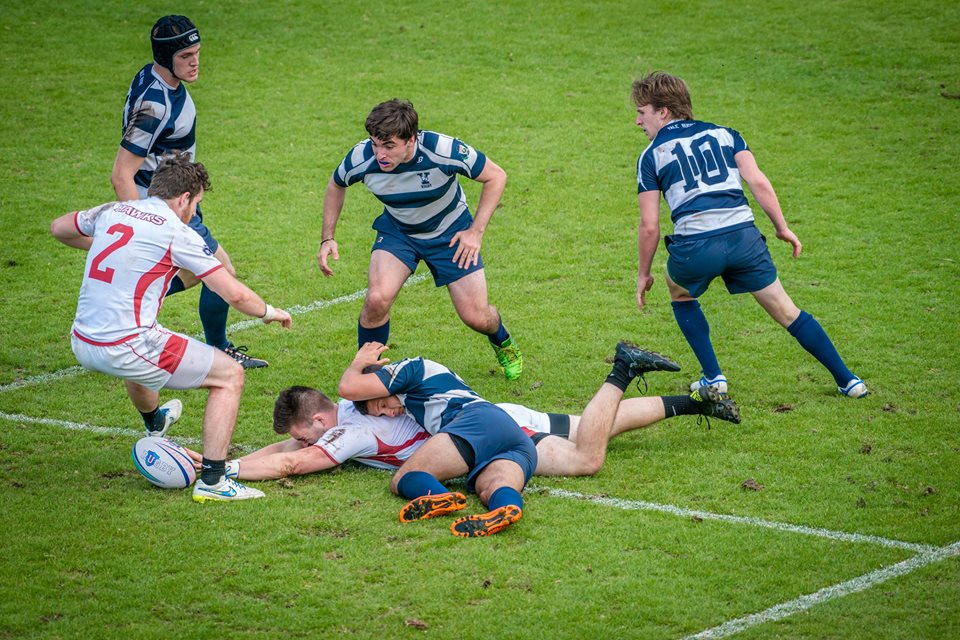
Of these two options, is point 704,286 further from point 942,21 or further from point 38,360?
point 942,21

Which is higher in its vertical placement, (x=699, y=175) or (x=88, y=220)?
(x=699, y=175)

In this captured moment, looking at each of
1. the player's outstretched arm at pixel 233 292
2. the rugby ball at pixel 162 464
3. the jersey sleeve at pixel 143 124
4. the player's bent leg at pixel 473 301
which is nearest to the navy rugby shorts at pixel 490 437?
the player's outstretched arm at pixel 233 292

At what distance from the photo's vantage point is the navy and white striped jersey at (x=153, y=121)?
29.1 feet

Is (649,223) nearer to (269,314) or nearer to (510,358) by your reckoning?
(510,358)

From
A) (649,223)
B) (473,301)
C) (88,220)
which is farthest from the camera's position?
(473,301)

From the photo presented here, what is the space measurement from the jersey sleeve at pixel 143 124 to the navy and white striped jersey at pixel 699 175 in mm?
3847

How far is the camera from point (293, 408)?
7398mm

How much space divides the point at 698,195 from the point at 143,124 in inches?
171

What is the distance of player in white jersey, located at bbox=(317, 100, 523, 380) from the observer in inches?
339

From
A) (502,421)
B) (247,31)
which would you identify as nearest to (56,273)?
(502,421)

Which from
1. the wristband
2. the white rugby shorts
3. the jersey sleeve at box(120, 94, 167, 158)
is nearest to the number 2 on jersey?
the white rugby shorts

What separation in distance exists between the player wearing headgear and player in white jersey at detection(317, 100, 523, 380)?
1151mm

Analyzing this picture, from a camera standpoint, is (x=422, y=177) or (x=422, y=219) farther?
(x=422, y=219)

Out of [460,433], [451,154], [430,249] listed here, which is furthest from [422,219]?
[460,433]
